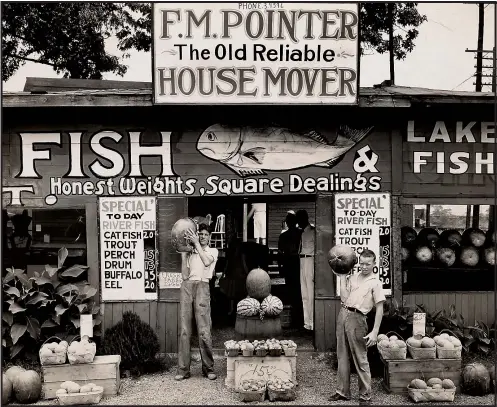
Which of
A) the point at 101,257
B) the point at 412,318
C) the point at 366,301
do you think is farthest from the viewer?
the point at 101,257

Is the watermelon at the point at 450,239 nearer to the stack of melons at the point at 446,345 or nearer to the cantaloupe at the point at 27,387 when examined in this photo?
the stack of melons at the point at 446,345

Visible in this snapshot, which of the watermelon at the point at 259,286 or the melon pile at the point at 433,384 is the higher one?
the watermelon at the point at 259,286

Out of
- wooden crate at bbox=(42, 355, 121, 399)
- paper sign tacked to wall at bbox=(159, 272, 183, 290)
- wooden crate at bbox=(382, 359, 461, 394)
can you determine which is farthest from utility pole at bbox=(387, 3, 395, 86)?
wooden crate at bbox=(42, 355, 121, 399)

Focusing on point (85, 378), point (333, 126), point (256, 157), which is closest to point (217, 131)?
point (256, 157)

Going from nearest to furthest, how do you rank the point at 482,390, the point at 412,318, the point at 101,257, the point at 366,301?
the point at 366,301, the point at 482,390, the point at 412,318, the point at 101,257

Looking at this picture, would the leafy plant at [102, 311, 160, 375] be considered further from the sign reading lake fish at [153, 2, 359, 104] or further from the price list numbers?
the sign reading lake fish at [153, 2, 359, 104]

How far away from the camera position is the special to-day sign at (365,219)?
886 cm

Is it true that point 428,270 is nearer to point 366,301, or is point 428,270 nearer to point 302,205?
point 366,301

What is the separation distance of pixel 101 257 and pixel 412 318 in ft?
15.4

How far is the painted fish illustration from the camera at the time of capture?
8789 mm

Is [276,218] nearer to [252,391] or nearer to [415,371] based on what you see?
[415,371]

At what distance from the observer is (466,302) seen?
906 cm

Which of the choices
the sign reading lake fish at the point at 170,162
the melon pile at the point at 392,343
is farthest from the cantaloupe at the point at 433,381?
the sign reading lake fish at the point at 170,162

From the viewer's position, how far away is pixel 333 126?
8.87m
